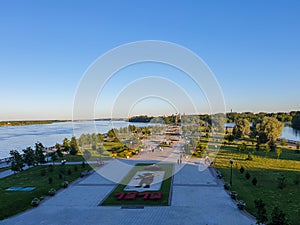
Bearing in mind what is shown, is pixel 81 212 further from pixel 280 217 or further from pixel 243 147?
pixel 243 147

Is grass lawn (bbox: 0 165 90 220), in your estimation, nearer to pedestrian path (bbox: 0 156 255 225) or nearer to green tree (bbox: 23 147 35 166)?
green tree (bbox: 23 147 35 166)

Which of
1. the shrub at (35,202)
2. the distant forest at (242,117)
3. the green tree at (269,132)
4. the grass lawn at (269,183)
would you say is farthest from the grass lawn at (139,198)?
the distant forest at (242,117)

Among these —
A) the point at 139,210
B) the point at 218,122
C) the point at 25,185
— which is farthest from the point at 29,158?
the point at 218,122

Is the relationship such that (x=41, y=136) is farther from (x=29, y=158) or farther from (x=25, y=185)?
(x=25, y=185)

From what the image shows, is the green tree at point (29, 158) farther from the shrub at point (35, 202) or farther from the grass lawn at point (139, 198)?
the shrub at point (35, 202)

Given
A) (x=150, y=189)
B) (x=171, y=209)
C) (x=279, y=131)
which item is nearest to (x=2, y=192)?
(x=150, y=189)

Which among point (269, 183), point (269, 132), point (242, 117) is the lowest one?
point (269, 183)
